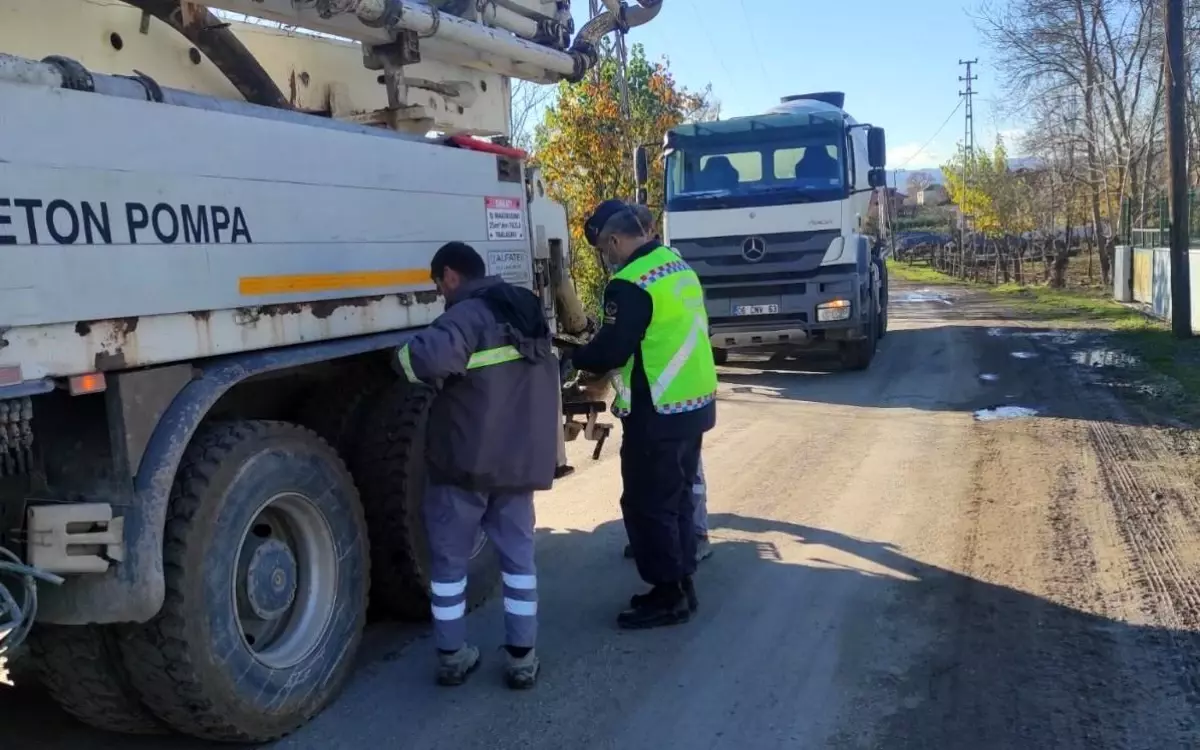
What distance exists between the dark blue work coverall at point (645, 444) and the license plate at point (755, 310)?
24.3 ft

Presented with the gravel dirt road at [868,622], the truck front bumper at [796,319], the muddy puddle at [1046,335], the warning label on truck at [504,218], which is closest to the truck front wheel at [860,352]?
the truck front bumper at [796,319]

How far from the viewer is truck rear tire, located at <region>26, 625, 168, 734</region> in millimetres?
3363

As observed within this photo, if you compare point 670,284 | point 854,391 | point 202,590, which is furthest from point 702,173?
point 202,590

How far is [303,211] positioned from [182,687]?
1592 millimetres

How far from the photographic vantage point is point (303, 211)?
373cm

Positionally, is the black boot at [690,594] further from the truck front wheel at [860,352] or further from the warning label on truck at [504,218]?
the truck front wheel at [860,352]

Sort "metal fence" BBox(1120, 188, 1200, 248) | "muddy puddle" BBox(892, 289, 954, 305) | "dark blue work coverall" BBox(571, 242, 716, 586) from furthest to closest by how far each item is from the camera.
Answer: "muddy puddle" BBox(892, 289, 954, 305) < "metal fence" BBox(1120, 188, 1200, 248) < "dark blue work coverall" BBox(571, 242, 716, 586)

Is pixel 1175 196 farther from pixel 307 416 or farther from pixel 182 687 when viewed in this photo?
pixel 182 687

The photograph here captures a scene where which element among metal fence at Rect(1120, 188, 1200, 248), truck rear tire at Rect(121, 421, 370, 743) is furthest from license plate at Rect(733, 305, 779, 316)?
truck rear tire at Rect(121, 421, 370, 743)

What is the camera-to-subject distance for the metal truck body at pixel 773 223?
39.0 ft

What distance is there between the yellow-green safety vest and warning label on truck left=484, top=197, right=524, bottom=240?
66cm

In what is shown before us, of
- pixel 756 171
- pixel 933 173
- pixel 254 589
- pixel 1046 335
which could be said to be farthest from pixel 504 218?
pixel 933 173

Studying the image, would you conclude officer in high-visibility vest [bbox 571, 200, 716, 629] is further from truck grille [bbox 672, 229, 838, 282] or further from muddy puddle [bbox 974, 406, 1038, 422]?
truck grille [bbox 672, 229, 838, 282]

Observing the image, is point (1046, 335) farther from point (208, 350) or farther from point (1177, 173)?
point (208, 350)
